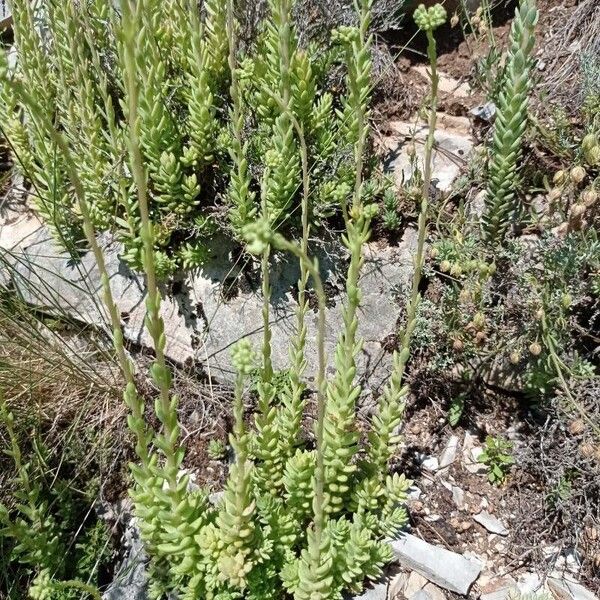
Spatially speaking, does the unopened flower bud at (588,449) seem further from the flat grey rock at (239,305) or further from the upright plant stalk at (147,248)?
the upright plant stalk at (147,248)

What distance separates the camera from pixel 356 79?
1682mm

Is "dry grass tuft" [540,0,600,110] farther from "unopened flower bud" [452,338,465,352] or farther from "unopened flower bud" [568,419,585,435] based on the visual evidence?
"unopened flower bud" [568,419,585,435]

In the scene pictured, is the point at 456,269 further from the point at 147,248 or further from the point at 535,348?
the point at 147,248

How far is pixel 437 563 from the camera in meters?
2.30

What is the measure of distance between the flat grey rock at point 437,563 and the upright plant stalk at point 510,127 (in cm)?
128

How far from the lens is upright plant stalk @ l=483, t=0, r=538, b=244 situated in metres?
2.35

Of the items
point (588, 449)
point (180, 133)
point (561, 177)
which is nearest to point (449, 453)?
point (588, 449)

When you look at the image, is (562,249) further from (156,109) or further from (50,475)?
(50,475)

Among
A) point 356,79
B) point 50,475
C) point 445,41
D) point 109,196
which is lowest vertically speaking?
point 50,475

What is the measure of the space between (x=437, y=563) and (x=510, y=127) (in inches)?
65.2

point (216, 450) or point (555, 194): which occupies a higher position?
point (555, 194)

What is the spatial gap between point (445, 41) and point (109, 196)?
1.97 meters

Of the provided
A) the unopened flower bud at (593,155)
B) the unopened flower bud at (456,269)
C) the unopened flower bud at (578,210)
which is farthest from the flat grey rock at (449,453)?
the unopened flower bud at (593,155)

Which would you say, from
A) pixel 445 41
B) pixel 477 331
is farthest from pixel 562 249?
pixel 445 41
